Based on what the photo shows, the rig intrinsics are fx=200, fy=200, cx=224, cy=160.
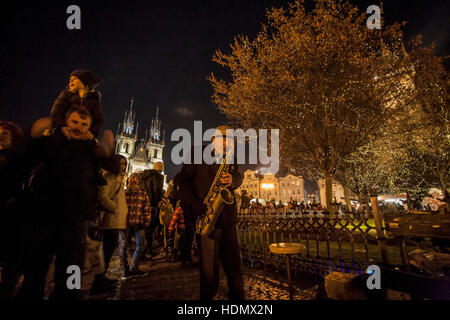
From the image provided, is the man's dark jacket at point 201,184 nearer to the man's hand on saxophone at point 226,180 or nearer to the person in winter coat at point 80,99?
the man's hand on saxophone at point 226,180

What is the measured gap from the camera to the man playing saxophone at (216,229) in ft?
7.26

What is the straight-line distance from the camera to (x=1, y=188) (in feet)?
7.17

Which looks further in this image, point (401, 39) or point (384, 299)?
point (401, 39)

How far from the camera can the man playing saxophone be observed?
7.26 feet

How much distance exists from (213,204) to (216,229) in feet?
0.96

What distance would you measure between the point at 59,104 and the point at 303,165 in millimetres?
20344

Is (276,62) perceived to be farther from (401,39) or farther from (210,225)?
(210,225)

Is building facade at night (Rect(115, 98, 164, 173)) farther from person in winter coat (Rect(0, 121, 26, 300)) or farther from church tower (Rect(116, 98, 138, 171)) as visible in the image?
person in winter coat (Rect(0, 121, 26, 300))

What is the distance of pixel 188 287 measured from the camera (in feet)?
11.0

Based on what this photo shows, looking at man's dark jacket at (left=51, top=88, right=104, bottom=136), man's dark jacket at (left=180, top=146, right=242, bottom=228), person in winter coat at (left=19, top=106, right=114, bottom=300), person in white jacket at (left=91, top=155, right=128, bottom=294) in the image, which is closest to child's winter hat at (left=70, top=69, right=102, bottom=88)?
man's dark jacket at (left=51, top=88, right=104, bottom=136)

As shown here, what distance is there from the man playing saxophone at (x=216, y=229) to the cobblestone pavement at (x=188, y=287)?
933 millimetres

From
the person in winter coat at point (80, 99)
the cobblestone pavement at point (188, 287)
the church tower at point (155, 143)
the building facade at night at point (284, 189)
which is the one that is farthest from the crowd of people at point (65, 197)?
the church tower at point (155, 143)

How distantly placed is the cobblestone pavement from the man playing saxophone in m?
0.93
